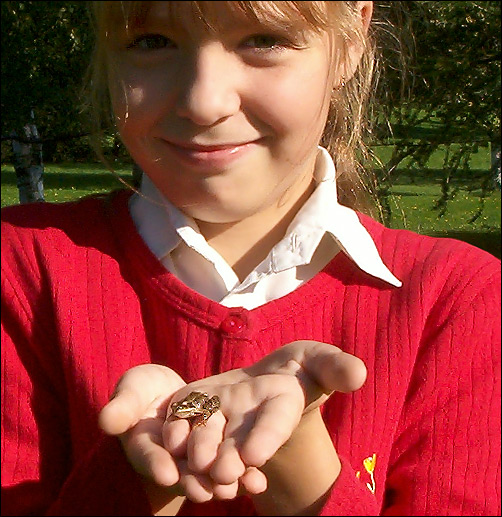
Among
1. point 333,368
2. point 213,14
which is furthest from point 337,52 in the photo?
point 333,368

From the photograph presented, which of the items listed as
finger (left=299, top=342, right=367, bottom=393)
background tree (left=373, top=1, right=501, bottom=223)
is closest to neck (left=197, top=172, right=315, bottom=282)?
background tree (left=373, top=1, right=501, bottom=223)

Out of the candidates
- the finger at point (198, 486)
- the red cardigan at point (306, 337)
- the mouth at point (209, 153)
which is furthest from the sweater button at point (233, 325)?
the finger at point (198, 486)

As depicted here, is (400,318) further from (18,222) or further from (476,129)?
(18,222)

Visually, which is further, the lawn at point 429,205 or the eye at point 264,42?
the lawn at point 429,205

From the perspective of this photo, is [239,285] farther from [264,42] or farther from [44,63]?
[44,63]

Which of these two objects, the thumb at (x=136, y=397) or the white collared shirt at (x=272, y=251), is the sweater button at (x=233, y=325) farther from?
the thumb at (x=136, y=397)

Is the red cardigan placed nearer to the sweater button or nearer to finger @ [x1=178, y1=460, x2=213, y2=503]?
the sweater button

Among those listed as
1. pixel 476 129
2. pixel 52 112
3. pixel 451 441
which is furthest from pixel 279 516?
pixel 52 112
